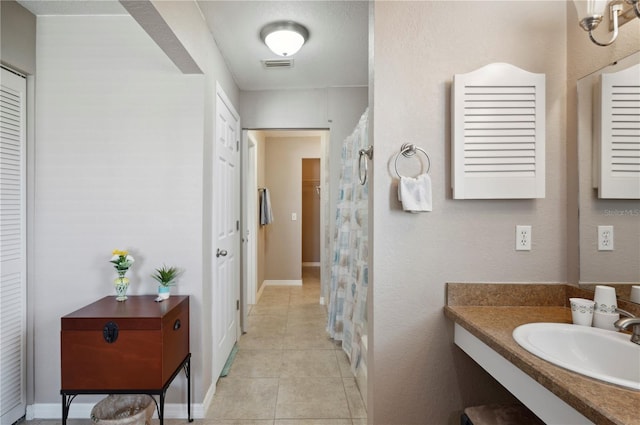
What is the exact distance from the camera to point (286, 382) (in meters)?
2.33

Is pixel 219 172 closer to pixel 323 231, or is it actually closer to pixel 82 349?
pixel 82 349

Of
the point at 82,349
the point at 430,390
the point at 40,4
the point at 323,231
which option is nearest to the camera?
the point at 430,390

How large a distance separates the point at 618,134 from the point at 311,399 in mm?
2147

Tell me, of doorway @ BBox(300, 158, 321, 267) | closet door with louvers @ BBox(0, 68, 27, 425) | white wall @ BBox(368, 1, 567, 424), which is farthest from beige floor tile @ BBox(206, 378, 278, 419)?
doorway @ BBox(300, 158, 321, 267)

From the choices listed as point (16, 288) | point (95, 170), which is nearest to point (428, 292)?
point (95, 170)

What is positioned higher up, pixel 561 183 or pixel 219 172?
pixel 219 172

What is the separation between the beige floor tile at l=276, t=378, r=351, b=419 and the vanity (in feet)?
3.57

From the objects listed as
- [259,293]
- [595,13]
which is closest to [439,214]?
[595,13]

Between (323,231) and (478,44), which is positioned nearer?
(478,44)

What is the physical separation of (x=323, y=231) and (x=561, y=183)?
8.17 ft

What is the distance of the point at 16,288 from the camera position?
1826 millimetres

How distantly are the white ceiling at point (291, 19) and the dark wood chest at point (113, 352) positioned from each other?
1.77m

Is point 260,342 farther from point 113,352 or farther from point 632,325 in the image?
point 632,325

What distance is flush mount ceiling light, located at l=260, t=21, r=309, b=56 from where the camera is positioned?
6.82ft
